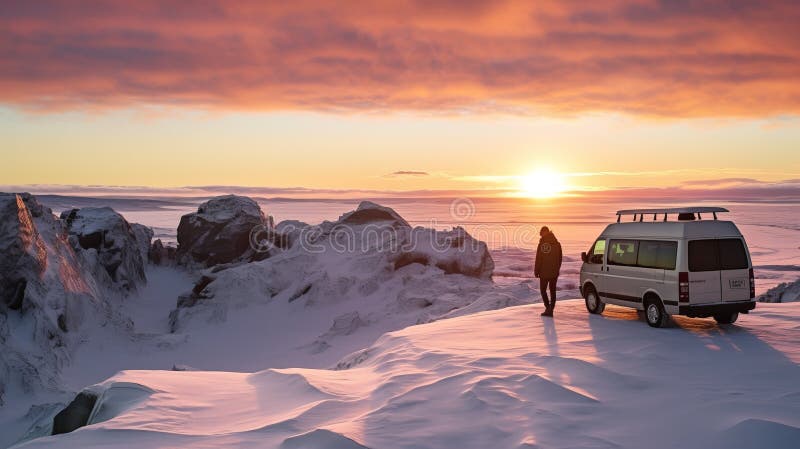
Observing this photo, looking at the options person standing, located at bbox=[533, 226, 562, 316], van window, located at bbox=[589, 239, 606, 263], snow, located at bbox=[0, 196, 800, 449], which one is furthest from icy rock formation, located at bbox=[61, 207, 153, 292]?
van window, located at bbox=[589, 239, 606, 263]

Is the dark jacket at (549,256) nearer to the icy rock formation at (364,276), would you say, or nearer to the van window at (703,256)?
the van window at (703,256)

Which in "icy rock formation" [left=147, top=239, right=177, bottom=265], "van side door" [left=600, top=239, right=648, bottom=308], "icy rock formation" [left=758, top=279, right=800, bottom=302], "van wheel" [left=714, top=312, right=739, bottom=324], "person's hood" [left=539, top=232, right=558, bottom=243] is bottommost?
"icy rock formation" [left=147, top=239, right=177, bottom=265]

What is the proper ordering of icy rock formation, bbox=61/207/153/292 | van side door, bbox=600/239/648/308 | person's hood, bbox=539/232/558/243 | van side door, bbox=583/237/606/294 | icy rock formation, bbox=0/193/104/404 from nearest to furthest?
van side door, bbox=600/239/648/308
person's hood, bbox=539/232/558/243
van side door, bbox=583/237/606/294
icy rock formation, bbox=0/193/104/404
icy rock formation, bbox=61/207/153/292

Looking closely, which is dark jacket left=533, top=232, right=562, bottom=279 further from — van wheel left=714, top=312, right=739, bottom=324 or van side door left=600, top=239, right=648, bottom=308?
van wheel left=714, top=312, right=739, bottom=324

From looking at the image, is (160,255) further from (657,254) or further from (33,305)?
(657,254)

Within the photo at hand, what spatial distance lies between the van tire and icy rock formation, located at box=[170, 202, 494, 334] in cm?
1212

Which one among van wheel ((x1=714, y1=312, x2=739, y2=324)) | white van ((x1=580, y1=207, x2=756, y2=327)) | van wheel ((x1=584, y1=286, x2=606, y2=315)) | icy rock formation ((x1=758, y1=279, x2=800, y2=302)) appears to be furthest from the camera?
icy rock formation ((x1=758, y1=279, x2=800, y2=302))

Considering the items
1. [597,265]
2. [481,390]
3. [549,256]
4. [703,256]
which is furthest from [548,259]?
[481,390]

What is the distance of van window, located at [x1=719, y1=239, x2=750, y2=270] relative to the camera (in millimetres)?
13562

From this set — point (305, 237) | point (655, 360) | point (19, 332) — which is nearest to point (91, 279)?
point (19, 332)

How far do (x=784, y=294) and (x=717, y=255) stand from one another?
9756mm

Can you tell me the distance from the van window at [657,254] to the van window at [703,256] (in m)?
0.32

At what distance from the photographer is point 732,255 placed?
1364 centimetres

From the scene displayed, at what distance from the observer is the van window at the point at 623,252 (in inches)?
581
